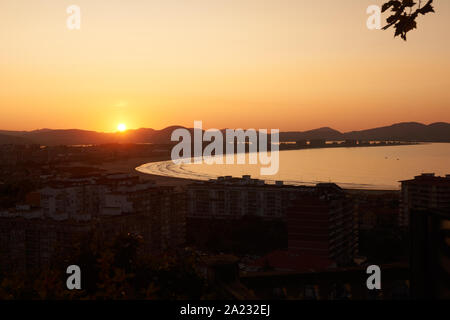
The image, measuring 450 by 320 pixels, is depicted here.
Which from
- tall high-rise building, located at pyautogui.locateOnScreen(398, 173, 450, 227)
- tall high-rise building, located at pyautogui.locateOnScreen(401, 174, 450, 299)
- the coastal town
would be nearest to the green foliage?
tall high-rise building, located at pyautogui.locateOnScreen(401, 174, 450, 299)

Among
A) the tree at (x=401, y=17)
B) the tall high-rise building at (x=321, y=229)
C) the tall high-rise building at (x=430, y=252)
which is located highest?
the tree at (x=401, y=17)

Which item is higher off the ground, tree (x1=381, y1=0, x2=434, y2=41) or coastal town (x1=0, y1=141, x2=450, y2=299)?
tree (x1=381, y1=0, x2=434, y2=41)

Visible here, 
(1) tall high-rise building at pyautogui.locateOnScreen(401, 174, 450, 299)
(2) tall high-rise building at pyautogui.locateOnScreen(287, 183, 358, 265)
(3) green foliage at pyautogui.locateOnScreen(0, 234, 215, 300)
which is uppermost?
(1) tall high-rise building at pyautogui.locateOnScreen(401, 174, 450, 299)

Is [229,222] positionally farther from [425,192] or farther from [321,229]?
[425,192]

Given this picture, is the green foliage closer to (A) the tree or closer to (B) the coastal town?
(A) the tree

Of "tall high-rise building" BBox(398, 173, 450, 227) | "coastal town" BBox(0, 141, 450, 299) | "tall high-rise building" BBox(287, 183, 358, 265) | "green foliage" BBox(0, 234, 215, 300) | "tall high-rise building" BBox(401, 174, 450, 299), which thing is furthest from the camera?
"tall high-rise building" BBox(398, 173, 450, 227)

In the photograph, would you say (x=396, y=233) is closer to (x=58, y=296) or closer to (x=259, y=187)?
(x=259, y=187)

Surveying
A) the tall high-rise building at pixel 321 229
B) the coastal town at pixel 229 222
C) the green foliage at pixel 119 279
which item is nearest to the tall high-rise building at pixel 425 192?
the coastal town at pixel 229 222

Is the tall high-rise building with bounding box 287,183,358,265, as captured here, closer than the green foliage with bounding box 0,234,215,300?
No

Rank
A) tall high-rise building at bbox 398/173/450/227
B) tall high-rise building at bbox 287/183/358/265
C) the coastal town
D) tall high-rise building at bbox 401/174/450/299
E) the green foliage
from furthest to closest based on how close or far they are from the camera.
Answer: tall high-rise building at bbox 398/173/450/227 → tall high-rise building at bbox 287/183/358/265 → the coastal town → the green foliage → tall high-rise building at bbox 401/174/450/299

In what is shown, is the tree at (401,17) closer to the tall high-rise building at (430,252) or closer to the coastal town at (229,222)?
the tall high-rise building at (430,252)

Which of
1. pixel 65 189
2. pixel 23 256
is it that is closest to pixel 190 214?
pixel 65 189

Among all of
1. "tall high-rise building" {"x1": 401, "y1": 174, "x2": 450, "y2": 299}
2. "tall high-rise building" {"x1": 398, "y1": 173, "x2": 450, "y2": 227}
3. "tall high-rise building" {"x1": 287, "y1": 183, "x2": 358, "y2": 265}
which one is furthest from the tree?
"tall high-rise building" {"x1": 398, "y1": 173, "x2": 450, "y2": 227}
